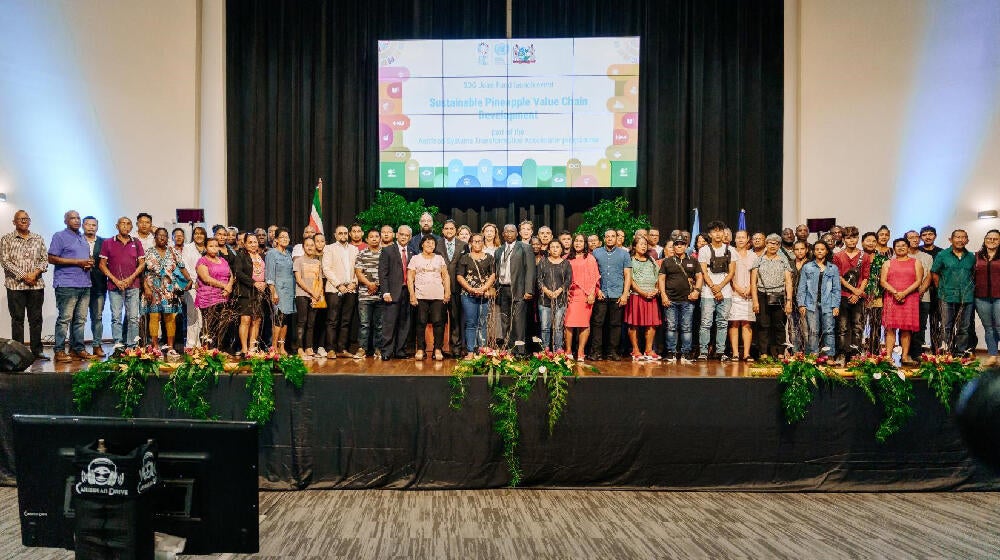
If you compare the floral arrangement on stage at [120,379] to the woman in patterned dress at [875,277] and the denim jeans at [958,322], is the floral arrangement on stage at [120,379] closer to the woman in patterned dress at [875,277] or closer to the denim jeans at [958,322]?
the woman in patterned dress at [875,277]

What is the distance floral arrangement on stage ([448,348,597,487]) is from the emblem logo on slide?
613cm

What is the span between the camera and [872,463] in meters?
4.46

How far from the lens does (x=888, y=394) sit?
439cm

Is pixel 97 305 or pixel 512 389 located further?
pixel 97 305

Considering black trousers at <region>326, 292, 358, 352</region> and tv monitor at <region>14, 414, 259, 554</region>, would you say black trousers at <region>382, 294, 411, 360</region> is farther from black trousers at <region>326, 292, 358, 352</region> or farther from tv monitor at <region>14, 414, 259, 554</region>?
tv monitor at <region>14, 414, 259, 554</region>

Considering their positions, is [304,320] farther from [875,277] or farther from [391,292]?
[875,277]

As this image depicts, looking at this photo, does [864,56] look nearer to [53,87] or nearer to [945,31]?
[945,31]

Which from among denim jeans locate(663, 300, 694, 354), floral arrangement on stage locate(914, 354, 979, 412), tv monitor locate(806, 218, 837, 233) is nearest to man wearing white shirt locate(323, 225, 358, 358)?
denim jeans locate(663, 300, 694, 354)

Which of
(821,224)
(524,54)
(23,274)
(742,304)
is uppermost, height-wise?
(524,54)

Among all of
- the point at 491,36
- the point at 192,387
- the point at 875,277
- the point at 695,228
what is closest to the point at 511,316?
the point at 192,387

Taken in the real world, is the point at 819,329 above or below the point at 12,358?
above

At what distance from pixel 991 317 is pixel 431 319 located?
572cm

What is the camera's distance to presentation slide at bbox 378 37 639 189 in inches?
365

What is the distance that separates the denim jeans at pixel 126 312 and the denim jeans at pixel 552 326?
4.15m
